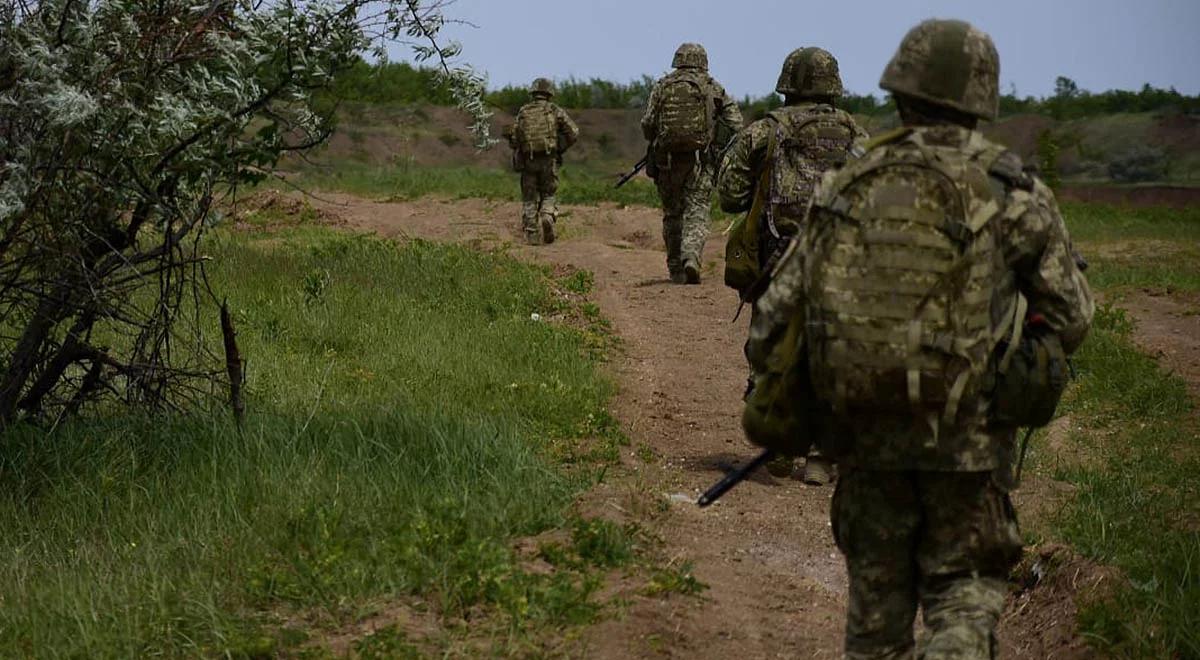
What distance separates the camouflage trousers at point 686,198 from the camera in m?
14.5

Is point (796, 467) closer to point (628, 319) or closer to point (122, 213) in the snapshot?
point (122, 213)

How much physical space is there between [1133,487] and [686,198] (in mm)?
7399

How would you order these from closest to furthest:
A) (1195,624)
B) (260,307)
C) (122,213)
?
(1195,624) < (122,213) < (260,307)

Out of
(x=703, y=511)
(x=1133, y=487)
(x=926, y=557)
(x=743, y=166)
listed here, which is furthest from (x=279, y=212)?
(x=926, y=557)

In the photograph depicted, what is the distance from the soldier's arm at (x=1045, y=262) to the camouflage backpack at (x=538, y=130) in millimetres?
14749

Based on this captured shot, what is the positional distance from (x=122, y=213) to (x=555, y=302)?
6.37 metres

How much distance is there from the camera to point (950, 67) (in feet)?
14.7

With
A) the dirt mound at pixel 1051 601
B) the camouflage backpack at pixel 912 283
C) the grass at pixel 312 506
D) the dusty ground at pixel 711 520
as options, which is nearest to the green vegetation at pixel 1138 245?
the dusty ground at pixel 711 520

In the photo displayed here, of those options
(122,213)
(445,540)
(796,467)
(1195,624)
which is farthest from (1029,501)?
(122,213)

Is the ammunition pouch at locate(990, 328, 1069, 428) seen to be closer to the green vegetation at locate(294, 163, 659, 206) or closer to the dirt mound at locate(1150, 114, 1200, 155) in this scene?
the green vegetation at locate(294, 163, 659, 206)

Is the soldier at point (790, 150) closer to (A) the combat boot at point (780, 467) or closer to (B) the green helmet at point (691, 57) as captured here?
(A) the combat boot at point (780, 467)

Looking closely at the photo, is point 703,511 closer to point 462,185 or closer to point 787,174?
point 787,174

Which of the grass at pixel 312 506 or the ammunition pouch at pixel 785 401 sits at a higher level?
the ammunition pouch at pixel 785 401

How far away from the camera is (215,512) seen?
21.8 ft
